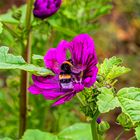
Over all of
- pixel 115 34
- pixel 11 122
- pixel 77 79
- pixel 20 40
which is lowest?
pixel 11 122

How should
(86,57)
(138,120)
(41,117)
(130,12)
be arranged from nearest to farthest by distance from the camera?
1. (138,120)
2. (86,57)
3. (41,117)
4. (130,12)

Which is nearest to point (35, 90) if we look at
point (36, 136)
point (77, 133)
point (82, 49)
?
point (82, 49)

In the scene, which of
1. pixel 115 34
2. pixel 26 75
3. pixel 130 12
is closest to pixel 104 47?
pixel 115 34

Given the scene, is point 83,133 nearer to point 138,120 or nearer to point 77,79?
point 77,79

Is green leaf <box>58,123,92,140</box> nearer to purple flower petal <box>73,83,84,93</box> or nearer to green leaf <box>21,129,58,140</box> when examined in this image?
green leaf <box>21,129,58,140</box>

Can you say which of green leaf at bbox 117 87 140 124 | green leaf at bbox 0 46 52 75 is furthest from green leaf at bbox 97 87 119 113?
green leaf at bbox 0 46 52 75

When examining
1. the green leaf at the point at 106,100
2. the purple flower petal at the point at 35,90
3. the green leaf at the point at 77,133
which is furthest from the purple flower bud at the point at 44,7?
the green leaf at the point at 106,100

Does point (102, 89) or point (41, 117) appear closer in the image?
point (102, 89)
